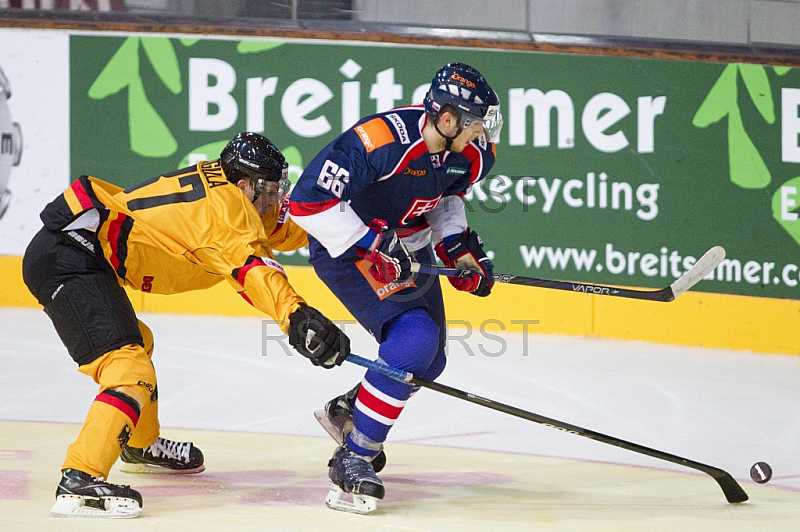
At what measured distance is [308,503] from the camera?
357cm

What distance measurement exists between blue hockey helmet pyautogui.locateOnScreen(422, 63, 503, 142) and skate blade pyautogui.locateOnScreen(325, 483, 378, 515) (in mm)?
1238

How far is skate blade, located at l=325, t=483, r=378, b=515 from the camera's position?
135 inches

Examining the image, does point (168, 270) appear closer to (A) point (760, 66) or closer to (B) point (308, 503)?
(B) point (308, 503)

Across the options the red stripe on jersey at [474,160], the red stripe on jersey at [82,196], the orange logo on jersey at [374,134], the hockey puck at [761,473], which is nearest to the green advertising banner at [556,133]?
the hockey puck at [761,473]

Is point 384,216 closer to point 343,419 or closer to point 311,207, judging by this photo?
point 311,207

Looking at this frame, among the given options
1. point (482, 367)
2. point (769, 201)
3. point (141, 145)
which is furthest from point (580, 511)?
point (141, 145)

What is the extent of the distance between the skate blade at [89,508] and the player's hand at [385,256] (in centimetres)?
109

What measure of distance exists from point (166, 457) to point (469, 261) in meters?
1.31

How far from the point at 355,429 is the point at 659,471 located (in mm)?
1262

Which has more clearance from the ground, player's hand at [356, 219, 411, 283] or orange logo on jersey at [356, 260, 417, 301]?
player's hand at [356, 219, 411, 283]

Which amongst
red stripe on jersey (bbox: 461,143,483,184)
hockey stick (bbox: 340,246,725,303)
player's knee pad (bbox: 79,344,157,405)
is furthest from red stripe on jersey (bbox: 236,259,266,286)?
red stripe on jersey (bbox: 461,143,483,184)

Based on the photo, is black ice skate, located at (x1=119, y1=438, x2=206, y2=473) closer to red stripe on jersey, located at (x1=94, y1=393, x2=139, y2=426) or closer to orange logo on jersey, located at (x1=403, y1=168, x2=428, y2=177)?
red stripe on jersey, located at (x1=94, y1=393, x2=139, y2=426)

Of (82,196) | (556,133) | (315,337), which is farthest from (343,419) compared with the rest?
(556,133)

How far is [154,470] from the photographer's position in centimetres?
395
